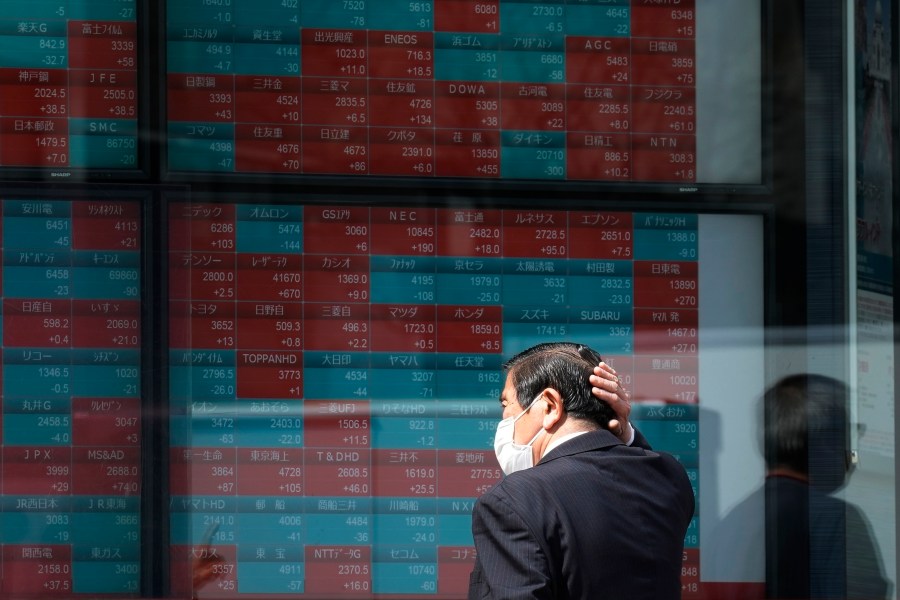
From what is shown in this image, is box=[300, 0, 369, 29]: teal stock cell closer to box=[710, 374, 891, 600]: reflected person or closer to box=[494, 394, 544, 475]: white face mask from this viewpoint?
box=[494, 394, 544, 475]: white face mask

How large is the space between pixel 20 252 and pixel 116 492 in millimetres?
940

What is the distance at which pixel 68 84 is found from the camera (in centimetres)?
371

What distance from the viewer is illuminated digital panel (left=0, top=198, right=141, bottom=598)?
3.63m

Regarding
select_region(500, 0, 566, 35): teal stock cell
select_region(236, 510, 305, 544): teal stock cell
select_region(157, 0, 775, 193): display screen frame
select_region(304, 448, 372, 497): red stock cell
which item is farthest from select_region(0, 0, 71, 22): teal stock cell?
select_region(236, 510, 305, 544): teal stock cell

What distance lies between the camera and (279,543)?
3.74 metres

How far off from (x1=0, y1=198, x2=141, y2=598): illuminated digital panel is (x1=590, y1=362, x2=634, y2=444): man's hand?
6.54 ft

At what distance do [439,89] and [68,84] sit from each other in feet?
4.50

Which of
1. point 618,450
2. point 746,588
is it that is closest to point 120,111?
point 618,450

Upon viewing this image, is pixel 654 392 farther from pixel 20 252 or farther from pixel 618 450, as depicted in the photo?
pixel 20 252

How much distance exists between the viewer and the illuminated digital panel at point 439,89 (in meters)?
3.76

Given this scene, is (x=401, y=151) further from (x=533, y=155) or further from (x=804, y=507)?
(x=804, y=507)

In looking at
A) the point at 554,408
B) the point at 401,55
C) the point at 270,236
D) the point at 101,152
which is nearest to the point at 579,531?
the point at 554,408

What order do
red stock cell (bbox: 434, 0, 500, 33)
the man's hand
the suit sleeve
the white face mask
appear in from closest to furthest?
the suit sleeve
the man's hand
the white face mask
red stock cell (bbox: 434, 0, 500, 33)

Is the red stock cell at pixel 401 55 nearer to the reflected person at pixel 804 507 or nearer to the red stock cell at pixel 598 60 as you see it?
the red stock cell at pixel 598 60
